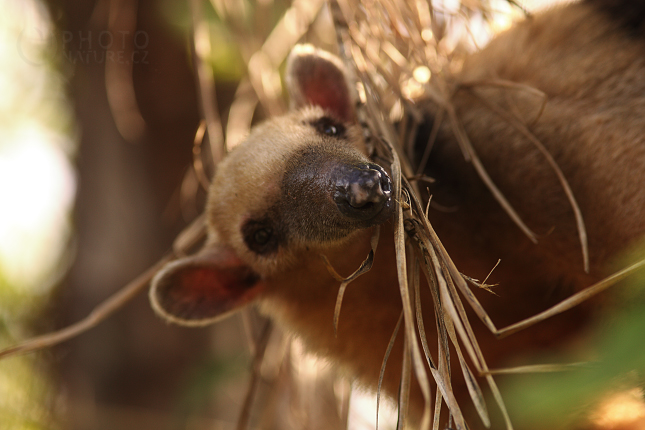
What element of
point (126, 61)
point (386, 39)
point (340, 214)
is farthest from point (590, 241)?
point (126, 61)

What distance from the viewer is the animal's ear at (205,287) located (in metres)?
2.54

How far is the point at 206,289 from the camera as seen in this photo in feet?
8.63

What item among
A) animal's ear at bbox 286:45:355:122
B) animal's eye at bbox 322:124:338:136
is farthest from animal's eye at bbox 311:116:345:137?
animal's ear at bbox 286:45:355:122

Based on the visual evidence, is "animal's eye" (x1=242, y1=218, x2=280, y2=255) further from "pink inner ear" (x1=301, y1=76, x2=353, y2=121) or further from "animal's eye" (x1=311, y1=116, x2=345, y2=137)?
"pink inner ear" (x1=301, y1=76, x2=353, y2=121)

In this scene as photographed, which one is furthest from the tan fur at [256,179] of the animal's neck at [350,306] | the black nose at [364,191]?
the black nose at [364,191]

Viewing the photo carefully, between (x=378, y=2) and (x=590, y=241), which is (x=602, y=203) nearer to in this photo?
(x=590, y=241)

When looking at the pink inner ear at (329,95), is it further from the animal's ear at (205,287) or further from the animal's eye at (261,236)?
the animal's ear at (205,287)

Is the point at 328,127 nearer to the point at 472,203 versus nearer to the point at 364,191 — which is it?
the point at 472,203

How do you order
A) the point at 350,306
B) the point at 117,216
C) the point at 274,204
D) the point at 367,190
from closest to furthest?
the point at 367,190
the point at 274,204
the point at 350,306
the point at 117,216

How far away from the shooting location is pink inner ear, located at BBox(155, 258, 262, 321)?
2.55 metres

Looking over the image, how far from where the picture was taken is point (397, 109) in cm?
305

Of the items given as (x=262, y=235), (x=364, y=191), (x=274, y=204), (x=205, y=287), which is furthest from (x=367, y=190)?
(x=205, y=287)

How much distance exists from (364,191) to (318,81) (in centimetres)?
126

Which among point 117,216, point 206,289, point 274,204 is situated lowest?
point 117,216
